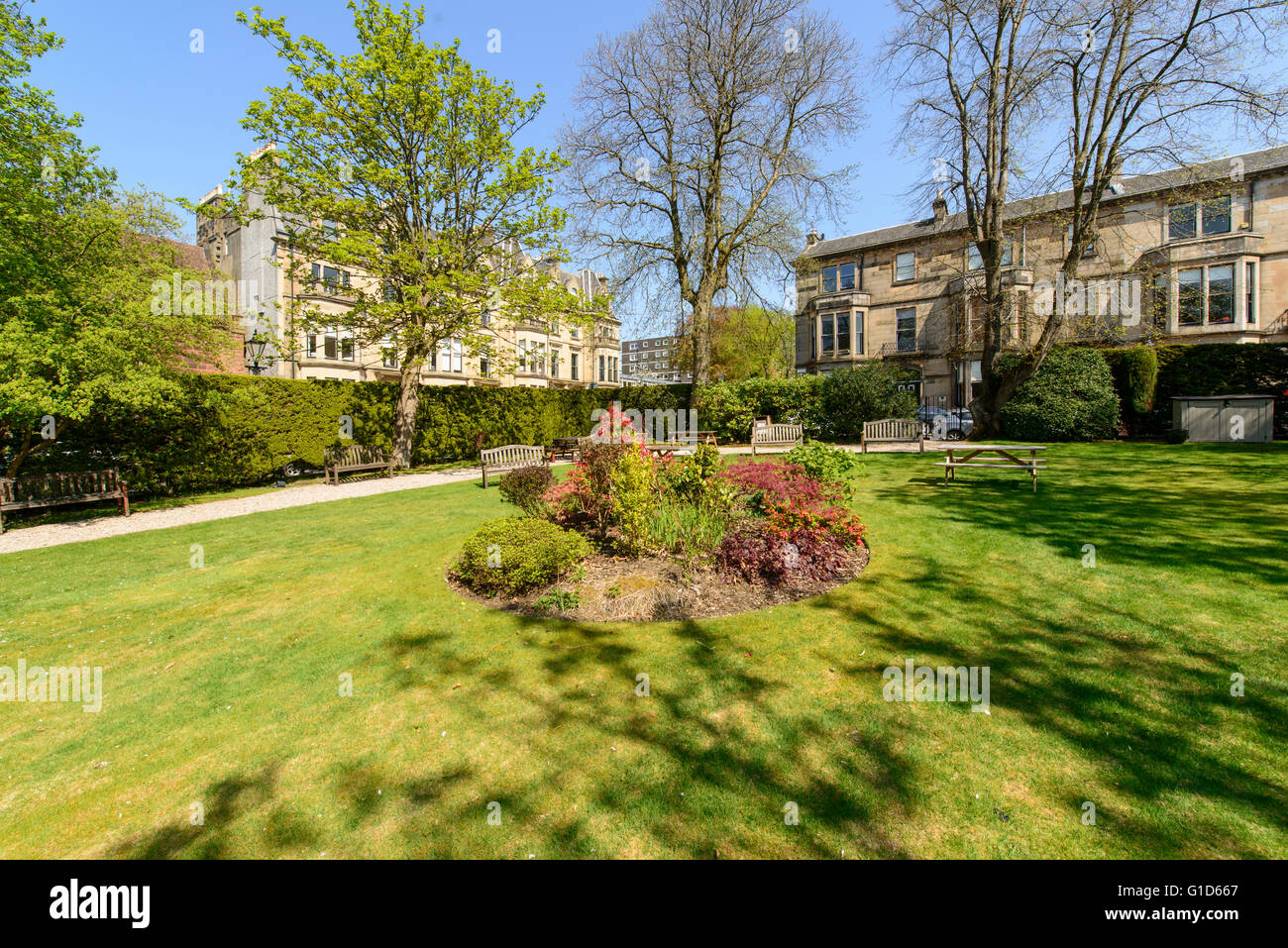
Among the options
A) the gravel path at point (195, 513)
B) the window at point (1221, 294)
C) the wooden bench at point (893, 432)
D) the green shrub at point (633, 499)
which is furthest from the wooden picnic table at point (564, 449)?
the window at point (1221, 294)

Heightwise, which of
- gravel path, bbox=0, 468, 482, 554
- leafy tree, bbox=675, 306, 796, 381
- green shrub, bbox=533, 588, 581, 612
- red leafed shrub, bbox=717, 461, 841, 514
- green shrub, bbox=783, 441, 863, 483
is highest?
leafy tree, bbox=675, 306, 796, 381

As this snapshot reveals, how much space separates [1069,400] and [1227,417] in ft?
13.3

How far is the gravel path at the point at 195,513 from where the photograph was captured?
1005 centimetres

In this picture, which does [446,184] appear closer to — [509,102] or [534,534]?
[509,102]

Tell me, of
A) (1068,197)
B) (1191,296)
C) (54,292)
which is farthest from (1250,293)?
(54,292)

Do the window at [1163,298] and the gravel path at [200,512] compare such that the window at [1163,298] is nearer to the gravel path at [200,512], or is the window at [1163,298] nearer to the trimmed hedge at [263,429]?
the trimmed hedge at [263,429]

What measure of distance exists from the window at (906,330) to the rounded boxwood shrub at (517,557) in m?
40.8

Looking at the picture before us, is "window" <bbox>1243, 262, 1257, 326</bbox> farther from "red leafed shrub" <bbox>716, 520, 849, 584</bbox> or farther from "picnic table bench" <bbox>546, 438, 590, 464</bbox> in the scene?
"red leafed shrub" <bbox>716, 520, 849, 584</bbox>

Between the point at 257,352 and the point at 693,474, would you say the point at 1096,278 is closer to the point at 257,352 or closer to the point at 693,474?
the point at 693,474

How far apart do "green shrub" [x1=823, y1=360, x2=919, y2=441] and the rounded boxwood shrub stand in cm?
1858

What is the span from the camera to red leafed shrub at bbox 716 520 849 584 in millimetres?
6094

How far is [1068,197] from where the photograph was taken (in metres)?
30.8

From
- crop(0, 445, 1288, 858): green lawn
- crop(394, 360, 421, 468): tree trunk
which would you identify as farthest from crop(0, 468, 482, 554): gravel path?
crop(0, 445, 1288, 858): green lawn

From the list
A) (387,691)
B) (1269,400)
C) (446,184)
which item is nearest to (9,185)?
(446,184)
